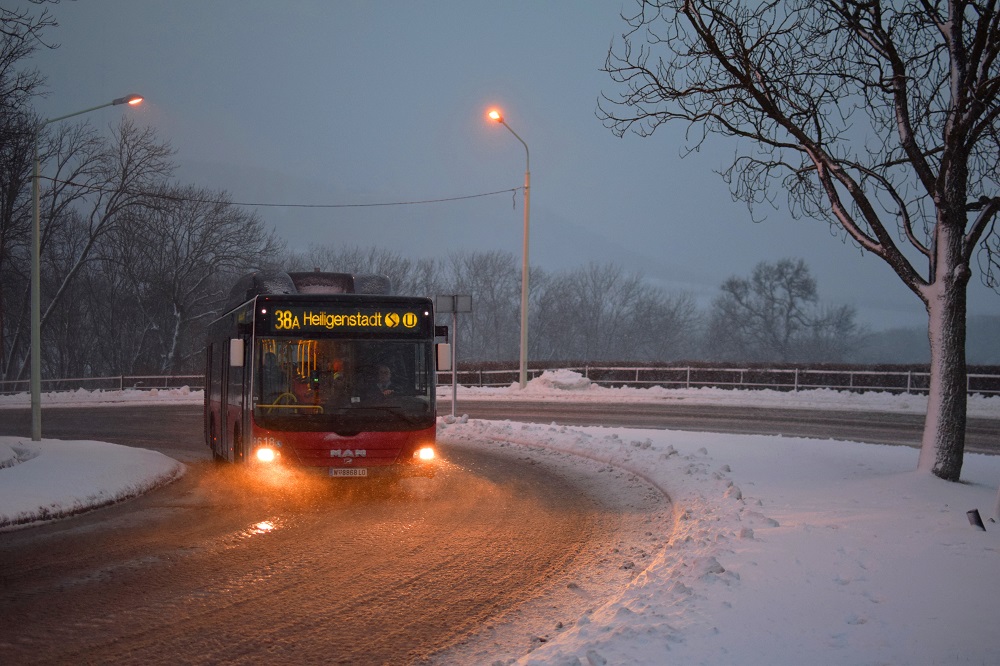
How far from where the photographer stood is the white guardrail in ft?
107

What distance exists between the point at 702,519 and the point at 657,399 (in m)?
25.1

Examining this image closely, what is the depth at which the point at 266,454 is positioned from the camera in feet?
36.6

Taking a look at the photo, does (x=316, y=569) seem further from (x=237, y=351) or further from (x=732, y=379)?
(x=732, y=379)

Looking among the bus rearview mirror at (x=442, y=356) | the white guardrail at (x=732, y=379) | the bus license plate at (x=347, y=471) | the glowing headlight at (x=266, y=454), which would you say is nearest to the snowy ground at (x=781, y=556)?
the glowing headlight at (x=266, y=454)

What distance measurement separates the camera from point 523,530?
9.14 m

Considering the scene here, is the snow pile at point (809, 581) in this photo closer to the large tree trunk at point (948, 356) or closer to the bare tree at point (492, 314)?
the large tree trunk at point (948, 356)

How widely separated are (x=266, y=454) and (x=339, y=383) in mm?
1343

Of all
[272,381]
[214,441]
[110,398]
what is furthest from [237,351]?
[110,398]

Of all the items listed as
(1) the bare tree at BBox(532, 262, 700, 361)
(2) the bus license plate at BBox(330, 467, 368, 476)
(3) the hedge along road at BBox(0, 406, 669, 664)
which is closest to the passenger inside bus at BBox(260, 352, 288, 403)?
(3) the hedge along road at BBox(0, 406, 669, 664)

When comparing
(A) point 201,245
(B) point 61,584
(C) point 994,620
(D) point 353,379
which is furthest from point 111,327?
(C) point 994,620

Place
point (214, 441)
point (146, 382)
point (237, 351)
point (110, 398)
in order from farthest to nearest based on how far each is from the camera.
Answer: point (146, 382)
point (110, 398)
point (214, 441)
point (237, 351)

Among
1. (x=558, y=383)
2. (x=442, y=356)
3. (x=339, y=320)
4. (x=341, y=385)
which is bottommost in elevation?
(x=558, y=383)

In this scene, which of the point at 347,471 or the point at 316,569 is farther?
the point at 347,471

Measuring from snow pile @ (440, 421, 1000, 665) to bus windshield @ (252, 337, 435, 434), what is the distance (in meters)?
3.91
